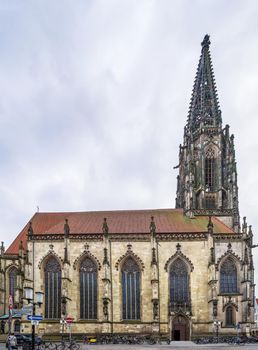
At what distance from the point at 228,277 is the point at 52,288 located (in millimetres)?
20217

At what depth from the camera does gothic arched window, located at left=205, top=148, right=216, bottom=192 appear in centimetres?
6650

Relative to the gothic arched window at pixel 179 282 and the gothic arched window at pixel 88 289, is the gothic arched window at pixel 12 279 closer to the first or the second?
the gothic arched window at pixel 88 289

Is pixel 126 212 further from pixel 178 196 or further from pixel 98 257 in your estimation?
pixel 178 196

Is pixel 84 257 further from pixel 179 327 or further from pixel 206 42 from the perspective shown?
pixel 206 42

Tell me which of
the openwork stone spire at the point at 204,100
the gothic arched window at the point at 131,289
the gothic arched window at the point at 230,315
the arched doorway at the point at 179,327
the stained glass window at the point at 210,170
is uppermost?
the openwork stone spire at the point at 204,100

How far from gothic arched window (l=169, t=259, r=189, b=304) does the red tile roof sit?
13.3 feet

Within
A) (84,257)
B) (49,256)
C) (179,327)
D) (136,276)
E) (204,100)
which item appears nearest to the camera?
(179,327)

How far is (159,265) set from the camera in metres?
55.3

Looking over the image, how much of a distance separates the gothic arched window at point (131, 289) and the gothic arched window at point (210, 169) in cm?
1688

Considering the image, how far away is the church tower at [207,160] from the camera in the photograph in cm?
6488

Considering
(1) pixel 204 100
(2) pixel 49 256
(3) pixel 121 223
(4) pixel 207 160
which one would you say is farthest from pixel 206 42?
(2) pixel 49 256

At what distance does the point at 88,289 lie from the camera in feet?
182

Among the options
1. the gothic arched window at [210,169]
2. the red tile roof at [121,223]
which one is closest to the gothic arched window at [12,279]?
the red tile roof at [121,223]

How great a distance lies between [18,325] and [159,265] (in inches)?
694
